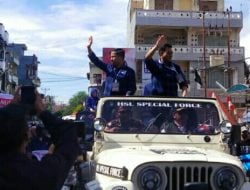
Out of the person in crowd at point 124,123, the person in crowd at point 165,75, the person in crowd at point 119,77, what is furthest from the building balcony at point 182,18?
the person in crowd at point 124,123

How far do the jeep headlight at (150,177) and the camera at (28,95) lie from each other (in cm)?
235

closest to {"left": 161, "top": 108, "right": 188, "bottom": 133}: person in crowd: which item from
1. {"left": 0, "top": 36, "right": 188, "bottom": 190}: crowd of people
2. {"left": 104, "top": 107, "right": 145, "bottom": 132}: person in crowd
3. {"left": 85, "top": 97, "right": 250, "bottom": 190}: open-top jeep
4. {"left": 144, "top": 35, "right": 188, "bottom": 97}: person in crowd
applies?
{"left": 85, "top": 97, "right": 250, "bottom": 190}: open-top jeep

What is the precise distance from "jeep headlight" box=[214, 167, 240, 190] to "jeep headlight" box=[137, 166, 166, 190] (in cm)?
54

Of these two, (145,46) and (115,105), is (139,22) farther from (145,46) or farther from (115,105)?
(115,105)

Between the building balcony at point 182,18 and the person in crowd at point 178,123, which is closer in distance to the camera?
the person in crowd at point 178,123

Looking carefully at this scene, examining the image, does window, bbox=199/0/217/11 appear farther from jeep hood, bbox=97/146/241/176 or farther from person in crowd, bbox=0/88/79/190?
person in crowd, bbox=0/88/79/190

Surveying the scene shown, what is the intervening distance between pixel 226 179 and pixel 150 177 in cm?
73

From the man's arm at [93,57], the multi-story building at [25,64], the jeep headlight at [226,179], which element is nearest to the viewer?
the jeep headlight at [226,179]

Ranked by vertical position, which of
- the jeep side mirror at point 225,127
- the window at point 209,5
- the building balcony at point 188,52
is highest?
the window at point 209,5

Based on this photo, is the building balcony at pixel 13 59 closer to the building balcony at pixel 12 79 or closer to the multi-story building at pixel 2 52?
the building balcony at pixel 12 79

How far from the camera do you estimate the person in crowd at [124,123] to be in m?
6.57

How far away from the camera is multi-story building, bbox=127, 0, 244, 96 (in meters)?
39.7

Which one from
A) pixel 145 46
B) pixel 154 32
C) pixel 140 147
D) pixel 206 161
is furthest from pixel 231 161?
pixel 154 32

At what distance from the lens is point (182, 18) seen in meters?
40.8
